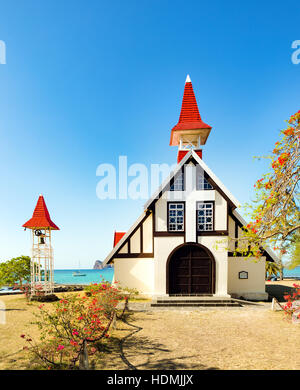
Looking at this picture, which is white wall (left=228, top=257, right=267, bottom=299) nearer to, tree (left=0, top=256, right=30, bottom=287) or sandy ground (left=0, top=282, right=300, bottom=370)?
sandy ground (left=0, top=282, right=300, bottom=370)

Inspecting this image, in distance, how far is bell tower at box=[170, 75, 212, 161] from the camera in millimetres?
16156

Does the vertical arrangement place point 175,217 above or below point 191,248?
above

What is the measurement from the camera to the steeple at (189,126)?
16156 millimetres

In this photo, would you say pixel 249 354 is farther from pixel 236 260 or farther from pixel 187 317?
pixel 236 260

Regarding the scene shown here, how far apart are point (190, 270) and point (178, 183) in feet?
19.8

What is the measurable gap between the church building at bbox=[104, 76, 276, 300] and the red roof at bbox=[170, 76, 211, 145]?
3.74m

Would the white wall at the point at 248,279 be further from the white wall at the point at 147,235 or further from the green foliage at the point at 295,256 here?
the green foliage at the point at 295,256

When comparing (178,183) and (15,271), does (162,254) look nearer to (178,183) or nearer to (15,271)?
(178,183)

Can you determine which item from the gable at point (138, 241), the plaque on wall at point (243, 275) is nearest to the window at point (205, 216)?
the gable at point (138, 241)

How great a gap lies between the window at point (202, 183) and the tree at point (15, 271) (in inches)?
626

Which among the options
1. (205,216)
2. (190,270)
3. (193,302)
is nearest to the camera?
(193,302)

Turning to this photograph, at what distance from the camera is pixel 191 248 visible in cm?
1351

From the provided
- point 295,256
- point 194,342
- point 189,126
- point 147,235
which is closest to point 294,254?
point 295,256
